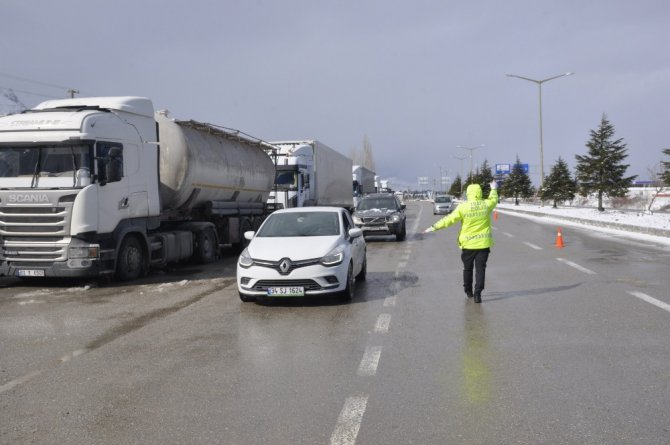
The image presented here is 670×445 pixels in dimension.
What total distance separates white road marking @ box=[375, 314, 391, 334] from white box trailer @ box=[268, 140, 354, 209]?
14776mm

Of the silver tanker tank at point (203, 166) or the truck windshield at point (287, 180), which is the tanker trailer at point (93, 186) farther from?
the truck windshield at point (287, 180)

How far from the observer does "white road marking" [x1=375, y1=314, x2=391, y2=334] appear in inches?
294

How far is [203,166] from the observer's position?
618 inches

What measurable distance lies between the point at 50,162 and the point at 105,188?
105cm

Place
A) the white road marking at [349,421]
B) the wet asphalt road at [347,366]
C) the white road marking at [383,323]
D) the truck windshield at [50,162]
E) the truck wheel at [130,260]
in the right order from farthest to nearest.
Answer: the truck wheel at [130,260]
the truck windshield at [50,162]
the white road marking at [383,323]
the wet asphalt road at [347,366]
the white road marking at [349,421]

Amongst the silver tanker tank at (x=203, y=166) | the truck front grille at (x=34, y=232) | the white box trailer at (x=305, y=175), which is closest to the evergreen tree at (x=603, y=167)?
the white box trailer at (x=305, y=175)

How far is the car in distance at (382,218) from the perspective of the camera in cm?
2166

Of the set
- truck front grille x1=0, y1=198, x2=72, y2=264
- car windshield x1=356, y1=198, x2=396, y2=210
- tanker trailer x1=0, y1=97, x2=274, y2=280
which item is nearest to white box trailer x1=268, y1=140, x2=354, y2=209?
car windshield x1=356, y1=198, x2=396, y2=210

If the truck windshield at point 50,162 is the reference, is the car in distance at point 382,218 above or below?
below

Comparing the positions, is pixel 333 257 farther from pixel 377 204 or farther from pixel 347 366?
pixel 377 204

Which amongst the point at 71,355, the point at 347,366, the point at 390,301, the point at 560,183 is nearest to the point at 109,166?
the point at 71,355

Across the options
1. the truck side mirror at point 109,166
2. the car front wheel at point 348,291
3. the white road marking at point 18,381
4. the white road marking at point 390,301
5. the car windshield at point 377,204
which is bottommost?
the white road marking at point 18,381

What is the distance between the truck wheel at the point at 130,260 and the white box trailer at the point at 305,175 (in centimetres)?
971

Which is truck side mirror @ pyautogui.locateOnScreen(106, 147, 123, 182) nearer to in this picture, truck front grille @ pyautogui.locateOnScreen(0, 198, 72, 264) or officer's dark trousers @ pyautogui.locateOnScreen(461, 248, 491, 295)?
truck front grille @ pyautogui.locateOnScreen(0, 198, 72, 264)
